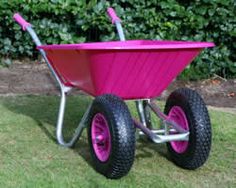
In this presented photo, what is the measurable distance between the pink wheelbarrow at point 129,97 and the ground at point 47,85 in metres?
2.13

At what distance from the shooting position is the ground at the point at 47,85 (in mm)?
5980

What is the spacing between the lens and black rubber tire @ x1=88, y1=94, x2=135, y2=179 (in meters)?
3.32

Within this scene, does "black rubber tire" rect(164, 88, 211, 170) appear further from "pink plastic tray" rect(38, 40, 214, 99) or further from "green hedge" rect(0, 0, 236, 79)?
"green hedge" rect(0, 0, 236, 79)

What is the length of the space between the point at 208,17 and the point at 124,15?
0.98 metres

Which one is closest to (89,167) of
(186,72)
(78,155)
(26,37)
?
(78,155)

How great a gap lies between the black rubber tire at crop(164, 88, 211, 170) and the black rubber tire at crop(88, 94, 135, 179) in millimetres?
423

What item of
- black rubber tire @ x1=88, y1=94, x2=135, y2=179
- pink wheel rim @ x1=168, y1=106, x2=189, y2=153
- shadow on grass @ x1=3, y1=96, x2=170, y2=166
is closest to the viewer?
black rubber tire @ x1=88, y1=94, x2=135, y2=179

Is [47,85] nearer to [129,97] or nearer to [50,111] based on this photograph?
[50,111]

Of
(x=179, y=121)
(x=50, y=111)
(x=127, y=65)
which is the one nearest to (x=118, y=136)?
(x=127, y=65)

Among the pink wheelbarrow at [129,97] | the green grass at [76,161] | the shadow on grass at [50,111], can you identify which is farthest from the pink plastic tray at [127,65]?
the shadow on grass at [50,111]

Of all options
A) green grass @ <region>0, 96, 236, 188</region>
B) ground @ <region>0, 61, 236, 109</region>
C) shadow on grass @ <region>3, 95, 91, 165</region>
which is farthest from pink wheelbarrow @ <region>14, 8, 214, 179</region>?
ground @ <region>0, 61, 236, 109</region>

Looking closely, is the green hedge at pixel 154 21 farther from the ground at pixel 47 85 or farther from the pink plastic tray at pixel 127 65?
the pink plastic tray at pixel 127 65

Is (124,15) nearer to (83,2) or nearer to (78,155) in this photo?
(83,2)

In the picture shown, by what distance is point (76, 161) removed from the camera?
Result: 3852mm
